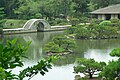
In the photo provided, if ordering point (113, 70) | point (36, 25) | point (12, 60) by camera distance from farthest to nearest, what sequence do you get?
point (36, 25), point (113, 70), point (12, 60)

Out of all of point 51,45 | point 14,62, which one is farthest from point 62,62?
point 14,62

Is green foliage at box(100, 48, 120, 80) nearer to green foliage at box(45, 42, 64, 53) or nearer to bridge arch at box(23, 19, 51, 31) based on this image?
green foliage at box(45, 42, 64, 53)

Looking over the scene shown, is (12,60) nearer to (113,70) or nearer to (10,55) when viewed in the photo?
(10,55)

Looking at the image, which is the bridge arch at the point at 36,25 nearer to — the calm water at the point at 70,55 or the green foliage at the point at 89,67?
the calm water at the point at 70,55

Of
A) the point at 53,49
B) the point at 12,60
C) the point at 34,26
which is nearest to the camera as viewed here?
the point at 12,60

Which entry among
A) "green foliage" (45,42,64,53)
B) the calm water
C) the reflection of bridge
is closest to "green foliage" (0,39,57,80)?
the calm water

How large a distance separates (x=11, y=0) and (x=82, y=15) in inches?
397

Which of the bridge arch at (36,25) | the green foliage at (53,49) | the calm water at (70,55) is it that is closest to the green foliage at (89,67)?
the calm water at (70,55)

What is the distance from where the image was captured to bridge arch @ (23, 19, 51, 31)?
3491 centimetres

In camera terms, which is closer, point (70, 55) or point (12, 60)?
point (12, 60)

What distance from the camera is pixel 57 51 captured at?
818 inches

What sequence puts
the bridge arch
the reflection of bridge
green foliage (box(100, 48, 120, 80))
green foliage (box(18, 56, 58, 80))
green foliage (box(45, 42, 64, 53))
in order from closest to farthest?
green foliage (box(18, 56, 58, 80))
green foliage (box(100, 48, 120, 80))
green foliage (box(45, 42, 64, 53))
the reflection of bridge
the bridge arch

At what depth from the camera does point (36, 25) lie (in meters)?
35.4

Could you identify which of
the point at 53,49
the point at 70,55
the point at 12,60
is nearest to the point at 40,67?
the point at 12,60
